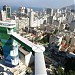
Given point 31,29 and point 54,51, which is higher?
point 31,29

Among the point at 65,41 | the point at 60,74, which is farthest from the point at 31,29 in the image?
the point at 60,74

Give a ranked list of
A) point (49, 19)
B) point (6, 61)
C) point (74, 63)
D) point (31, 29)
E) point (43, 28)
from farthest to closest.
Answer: point (49, 19), point (43, 28), point (31, 29), point (6, 61), point (74, 63)

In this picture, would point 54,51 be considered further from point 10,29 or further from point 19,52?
point 10,29

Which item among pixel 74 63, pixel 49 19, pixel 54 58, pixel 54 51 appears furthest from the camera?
pixel 49 19

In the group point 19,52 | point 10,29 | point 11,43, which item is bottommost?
point 19,52

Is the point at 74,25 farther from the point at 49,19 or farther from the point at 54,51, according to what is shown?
the point at 54,51

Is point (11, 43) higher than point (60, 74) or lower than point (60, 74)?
higher

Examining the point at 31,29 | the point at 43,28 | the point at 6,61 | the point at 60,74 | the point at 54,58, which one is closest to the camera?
the point at 60,74

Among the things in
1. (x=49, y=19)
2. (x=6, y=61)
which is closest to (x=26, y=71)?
(x=6, y=61)

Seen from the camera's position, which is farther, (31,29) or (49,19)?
(49,19)
